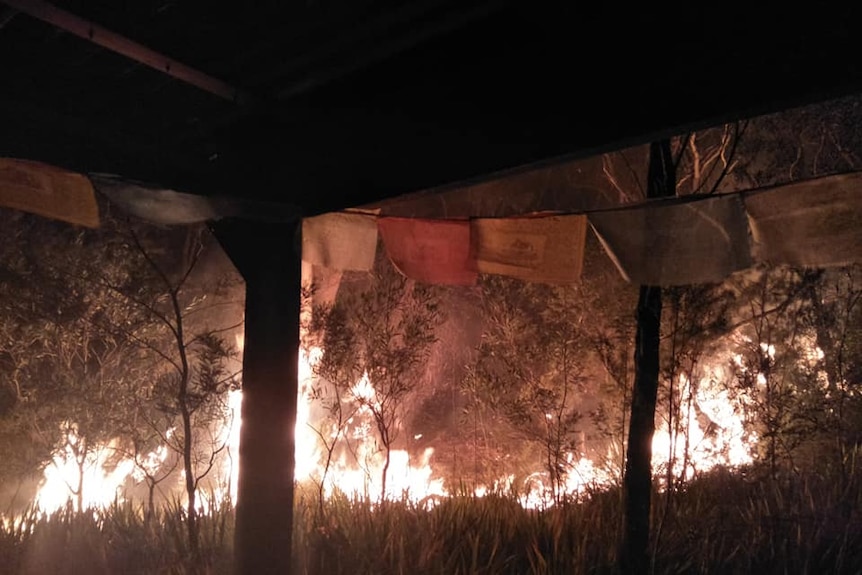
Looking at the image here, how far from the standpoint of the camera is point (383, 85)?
2541 mm

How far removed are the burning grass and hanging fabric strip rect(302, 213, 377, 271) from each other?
1.89 m

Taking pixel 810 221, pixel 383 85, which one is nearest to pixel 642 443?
pixel 810 221

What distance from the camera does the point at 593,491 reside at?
5.96m

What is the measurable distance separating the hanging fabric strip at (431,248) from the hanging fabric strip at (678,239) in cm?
87

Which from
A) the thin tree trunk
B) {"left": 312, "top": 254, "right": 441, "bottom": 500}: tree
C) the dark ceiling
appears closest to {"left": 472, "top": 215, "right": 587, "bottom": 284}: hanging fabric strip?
the thin tree trunk

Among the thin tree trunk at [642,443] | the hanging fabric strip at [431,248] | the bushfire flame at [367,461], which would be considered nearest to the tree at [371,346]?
the bushfire flame at [367,461]

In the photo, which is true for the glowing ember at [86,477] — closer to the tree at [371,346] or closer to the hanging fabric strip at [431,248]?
the tree at [371,346]

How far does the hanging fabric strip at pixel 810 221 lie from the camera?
345 cm

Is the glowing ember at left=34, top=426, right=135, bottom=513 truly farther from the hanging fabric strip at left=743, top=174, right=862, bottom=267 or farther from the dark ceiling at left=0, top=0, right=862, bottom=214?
the hanging fabric strip at left=743, top=174, right=862, bottom=267

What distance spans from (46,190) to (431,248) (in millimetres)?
2219

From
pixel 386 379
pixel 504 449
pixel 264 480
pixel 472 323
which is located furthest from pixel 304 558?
pixel 472 323

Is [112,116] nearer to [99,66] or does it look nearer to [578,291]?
[99,66]

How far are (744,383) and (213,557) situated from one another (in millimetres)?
4334

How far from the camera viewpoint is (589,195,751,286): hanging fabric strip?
371 centimetres
